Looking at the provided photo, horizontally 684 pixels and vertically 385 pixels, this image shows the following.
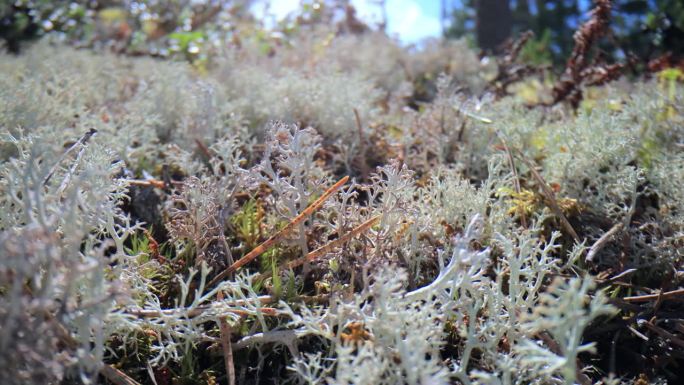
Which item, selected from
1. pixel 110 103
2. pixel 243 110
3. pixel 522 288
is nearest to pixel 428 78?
pixel 243 110

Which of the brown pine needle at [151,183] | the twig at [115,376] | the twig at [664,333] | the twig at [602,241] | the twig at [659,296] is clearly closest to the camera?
the twig at [115,376]

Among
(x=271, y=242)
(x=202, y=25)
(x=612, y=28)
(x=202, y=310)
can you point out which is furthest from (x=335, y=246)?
(x=202, y=25)

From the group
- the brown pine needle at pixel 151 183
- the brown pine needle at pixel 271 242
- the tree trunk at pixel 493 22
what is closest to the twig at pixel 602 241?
the brown pine needle at pixel 271 242

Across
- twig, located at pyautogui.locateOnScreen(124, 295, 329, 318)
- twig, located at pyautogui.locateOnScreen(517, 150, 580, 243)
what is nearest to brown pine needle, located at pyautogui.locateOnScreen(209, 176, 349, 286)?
twig, located at pyautogui.locateOnScreen(124, 295, 329, 318)

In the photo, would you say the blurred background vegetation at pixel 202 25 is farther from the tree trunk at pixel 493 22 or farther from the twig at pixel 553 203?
the twig at pixel 553 203

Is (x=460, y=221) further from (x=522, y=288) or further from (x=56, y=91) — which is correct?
(x=56, y=91)

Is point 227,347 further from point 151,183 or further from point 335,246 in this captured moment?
point 151,183

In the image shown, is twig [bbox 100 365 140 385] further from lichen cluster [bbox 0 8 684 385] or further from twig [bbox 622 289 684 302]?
twig [bbox 622 289 684 302]
